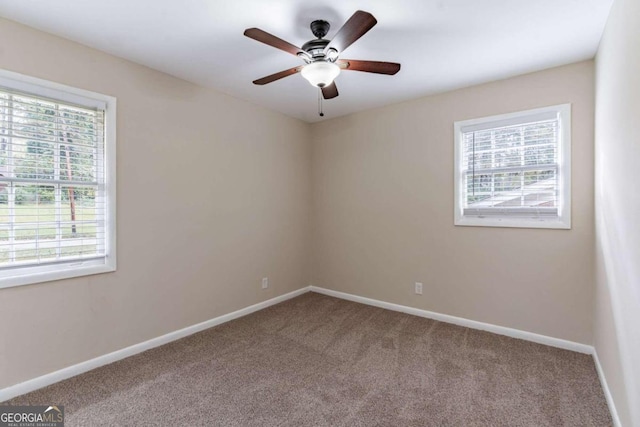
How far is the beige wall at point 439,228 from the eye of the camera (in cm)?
255

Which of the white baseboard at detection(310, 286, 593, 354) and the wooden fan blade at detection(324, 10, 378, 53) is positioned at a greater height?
the wooden fan blade at detection(324, 10, 378, 53)

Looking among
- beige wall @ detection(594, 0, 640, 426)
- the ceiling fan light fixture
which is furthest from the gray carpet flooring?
the ceiling fan light fixture

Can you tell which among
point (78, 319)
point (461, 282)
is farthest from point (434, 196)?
point (78, 319)

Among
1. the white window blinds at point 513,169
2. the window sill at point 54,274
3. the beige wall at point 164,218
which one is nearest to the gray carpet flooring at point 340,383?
the beige wall at point 164,218

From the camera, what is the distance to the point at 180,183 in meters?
2.88

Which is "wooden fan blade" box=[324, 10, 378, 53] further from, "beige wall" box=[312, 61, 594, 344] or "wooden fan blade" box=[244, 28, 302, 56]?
"beige wall" box=[312, 61, 594, 344]

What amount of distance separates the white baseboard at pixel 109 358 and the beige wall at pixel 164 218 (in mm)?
42

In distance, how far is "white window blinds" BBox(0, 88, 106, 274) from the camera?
6.51 feet

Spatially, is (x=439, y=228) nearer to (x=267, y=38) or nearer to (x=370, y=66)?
(x=370, y=66)

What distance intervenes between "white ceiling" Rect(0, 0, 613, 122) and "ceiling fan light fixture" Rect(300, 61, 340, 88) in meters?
0.32

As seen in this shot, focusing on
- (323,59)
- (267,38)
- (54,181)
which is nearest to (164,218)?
(54,181)

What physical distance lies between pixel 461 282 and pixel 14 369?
12.1 feet

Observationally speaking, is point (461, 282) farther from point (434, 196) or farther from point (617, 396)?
point (617, 396)

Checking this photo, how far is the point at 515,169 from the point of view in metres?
2.82
